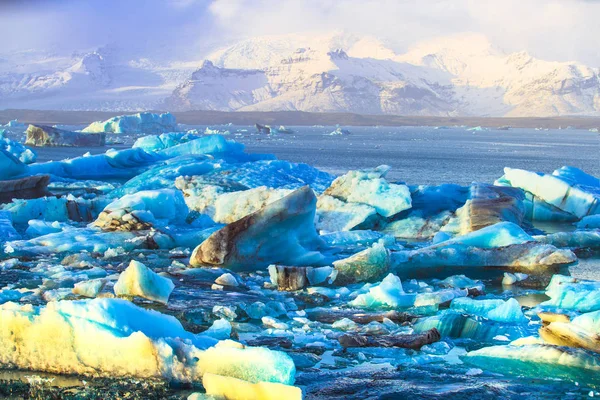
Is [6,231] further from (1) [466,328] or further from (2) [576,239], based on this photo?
(2) [576,239]

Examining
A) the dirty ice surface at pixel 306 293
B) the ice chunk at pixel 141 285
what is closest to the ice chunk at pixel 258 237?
the dirty ice surface at pixel 306 293

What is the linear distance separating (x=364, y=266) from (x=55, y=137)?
134 feet

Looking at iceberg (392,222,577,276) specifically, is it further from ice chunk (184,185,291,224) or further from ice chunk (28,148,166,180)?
ice chunk (28,148,166,180)

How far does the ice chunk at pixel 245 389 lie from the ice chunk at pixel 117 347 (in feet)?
0.57

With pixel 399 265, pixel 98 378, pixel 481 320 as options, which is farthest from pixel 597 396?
pixel 399 265

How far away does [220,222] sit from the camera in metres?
14.0

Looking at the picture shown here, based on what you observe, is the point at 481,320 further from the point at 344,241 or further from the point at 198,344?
the point at 344,241

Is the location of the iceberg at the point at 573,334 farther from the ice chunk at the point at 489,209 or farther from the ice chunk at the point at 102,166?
the ice chunk at the point at 102,166

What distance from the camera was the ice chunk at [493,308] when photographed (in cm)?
735

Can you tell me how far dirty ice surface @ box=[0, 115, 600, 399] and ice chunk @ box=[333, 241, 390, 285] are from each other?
0.07 feet

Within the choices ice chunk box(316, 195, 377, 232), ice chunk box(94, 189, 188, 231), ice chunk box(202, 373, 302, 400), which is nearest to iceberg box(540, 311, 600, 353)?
ice chunk box(202, 373, 302, 400)

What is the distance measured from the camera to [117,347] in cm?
530

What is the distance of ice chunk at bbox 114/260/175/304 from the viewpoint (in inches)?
303

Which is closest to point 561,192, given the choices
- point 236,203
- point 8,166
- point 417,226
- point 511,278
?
point 417,226
